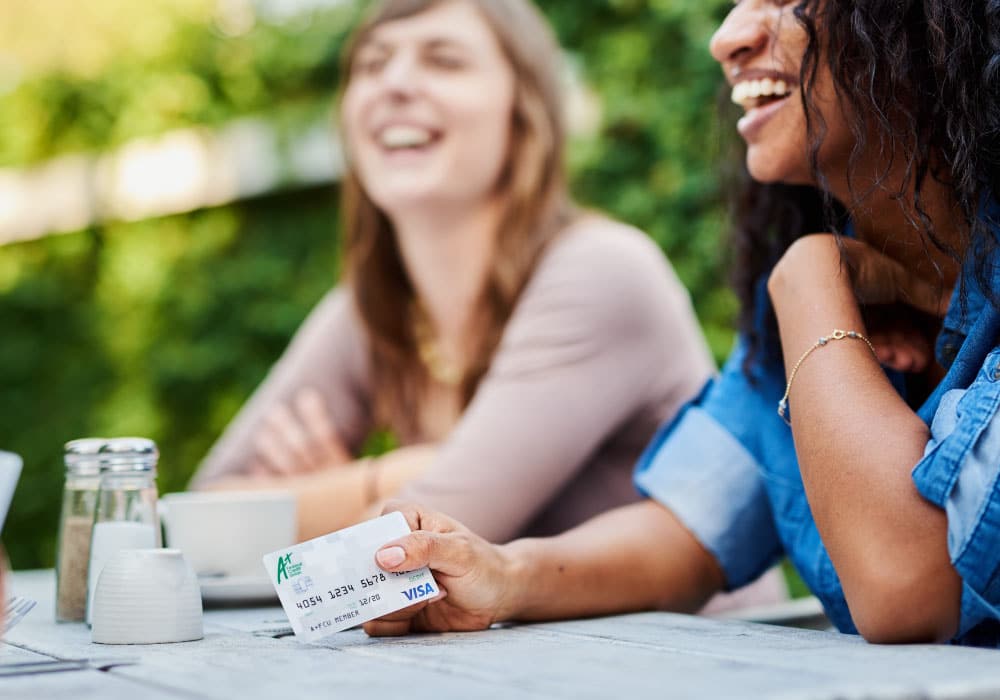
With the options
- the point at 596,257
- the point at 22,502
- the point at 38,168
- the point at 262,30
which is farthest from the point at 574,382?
the point at 38,168

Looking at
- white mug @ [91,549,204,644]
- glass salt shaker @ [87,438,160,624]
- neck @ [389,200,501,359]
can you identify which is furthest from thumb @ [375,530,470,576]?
neck @ [389,200,501,359]

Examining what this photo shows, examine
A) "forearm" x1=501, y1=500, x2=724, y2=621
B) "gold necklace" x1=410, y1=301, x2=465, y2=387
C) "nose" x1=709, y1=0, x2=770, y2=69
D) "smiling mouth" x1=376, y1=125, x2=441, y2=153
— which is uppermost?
"nose" x1=709, y1=0, x2=770, y2=69

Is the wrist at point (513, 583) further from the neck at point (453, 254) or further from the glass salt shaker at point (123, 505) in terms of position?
the neck at point (453, 254)

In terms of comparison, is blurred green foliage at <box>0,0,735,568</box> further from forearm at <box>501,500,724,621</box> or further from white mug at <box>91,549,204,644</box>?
white mug at <box>91,549,204,644</box>

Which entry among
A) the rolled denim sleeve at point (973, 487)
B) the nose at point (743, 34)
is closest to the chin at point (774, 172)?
the nose at point (743, 34)

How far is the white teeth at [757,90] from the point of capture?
1326mm

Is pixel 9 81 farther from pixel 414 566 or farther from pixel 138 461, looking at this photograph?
pixel 414 566

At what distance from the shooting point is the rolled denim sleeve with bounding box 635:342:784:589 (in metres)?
1.40

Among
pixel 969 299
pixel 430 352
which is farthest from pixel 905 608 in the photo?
pixel 430 352

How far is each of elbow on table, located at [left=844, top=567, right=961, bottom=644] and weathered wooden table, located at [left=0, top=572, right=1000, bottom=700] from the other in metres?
0.02

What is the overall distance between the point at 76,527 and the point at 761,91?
0.90 meters

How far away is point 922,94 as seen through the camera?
1.19 metres

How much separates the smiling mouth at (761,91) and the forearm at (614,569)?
481mm

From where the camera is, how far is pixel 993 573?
37.5 inches
